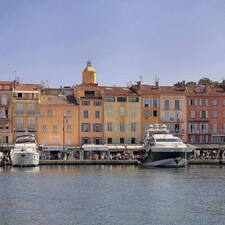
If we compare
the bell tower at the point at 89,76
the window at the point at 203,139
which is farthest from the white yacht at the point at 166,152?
the bell tower at the point at 89,76

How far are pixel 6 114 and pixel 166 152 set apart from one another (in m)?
31.4

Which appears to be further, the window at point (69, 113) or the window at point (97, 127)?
the window at point (97, 127)

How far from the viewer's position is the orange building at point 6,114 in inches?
4461

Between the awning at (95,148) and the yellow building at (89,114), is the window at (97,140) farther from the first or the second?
the awning at (95,148)

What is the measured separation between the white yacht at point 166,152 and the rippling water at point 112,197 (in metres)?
6.54

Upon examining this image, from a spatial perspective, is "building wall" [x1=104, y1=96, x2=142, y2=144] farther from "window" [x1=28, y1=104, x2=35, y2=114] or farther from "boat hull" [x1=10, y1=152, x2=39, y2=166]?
"boat hull" [x1=10, y1=152, x2=39, y2=166]

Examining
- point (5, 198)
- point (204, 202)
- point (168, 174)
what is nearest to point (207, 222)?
point (204, 202)

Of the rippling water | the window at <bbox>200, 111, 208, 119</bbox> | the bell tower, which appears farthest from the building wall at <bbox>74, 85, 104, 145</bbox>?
the rippling water

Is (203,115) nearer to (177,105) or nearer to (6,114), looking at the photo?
(177,105)

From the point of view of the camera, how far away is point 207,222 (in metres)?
48.9

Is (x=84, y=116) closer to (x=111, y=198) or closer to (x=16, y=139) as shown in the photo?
(x=16, y=139)

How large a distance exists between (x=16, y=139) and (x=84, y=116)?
14.7 metres

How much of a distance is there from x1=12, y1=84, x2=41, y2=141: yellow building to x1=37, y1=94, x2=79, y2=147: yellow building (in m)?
0.99

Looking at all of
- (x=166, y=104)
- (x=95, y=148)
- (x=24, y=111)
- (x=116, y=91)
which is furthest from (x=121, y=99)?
(x=24, y=111)
